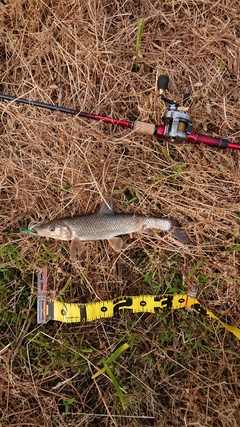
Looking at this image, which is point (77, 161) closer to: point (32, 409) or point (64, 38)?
point (64, 38)

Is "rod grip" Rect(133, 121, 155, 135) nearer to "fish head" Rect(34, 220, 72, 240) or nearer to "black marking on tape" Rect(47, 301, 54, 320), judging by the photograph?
"fish head" Rect(34, 220, 72, 240)

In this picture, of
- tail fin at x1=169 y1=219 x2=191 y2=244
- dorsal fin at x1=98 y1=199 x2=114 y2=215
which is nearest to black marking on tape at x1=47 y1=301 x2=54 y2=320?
dorsal fin at x1=98 y1=199 x2=114 y2=215

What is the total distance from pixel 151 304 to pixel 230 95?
70.3 inches

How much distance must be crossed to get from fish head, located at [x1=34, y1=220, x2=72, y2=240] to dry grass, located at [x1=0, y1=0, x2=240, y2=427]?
0.21m

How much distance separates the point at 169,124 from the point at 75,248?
111 centimetres

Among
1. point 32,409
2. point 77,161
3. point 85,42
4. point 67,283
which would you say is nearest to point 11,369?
point 32,409

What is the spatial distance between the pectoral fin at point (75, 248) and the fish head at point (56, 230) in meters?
0.05

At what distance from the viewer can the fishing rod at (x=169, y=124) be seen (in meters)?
2.43

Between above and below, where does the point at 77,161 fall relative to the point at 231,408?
above

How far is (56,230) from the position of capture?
2539 mm

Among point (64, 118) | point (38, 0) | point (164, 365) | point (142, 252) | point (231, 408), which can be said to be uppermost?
point (38, 0)

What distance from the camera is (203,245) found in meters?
2.81

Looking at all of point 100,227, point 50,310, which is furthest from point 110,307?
point 100,227

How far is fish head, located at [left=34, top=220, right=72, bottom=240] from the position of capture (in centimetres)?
254
